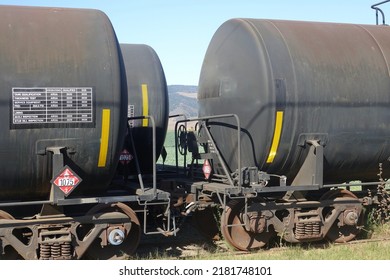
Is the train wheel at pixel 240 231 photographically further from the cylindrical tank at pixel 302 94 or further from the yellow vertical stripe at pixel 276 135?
the yellow vertical stripe at pixel 276 135

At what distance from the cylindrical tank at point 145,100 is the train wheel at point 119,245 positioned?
1.77 m

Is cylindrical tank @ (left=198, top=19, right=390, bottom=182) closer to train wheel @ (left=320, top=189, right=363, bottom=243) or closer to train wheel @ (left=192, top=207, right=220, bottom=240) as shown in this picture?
train wheel @ (left=320, top=189, right=363, bottom=243)

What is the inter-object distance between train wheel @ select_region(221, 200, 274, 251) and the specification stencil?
2.75m

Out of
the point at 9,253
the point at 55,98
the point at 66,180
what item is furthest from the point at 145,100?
the point at 9,253

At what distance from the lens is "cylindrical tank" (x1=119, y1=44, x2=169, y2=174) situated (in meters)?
9.58

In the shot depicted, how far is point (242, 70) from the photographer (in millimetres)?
8305

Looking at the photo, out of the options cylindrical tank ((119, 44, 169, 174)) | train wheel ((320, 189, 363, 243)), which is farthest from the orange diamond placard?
train wheel ((320, 189, 363, 243))

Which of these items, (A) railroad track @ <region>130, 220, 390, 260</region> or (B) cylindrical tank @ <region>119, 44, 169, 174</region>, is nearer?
(A) railroad track @ <region>130, 220, 390, 260</region>

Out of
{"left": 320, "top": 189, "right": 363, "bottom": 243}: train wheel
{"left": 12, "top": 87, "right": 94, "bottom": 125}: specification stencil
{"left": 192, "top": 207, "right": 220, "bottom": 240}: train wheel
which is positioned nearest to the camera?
{"left": 12, "top": 87, "right": 94, "bottom": 125}: specification stencil

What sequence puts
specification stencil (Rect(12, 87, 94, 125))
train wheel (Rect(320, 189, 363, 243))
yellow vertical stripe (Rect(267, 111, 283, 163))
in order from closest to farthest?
specification stencil (Rect(12, 87, 94, 125))
yellow vertical stripe (Rect(267, 111, 283, 163))
train wheel (Rect(320, 189, 363, 243))

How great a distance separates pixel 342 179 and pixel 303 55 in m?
2.31

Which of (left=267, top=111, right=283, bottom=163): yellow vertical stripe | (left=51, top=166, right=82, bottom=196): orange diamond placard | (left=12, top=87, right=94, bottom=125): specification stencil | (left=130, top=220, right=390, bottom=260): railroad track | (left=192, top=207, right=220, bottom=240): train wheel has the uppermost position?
(left=12, top=87, right=94, bottom=125): specification stencil

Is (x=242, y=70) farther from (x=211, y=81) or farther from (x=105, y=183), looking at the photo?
(x=105, y=183)

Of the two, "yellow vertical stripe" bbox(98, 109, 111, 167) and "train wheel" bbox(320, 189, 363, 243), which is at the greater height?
"yellow vertical stripe" bbox(98, 109, 111, 167)
